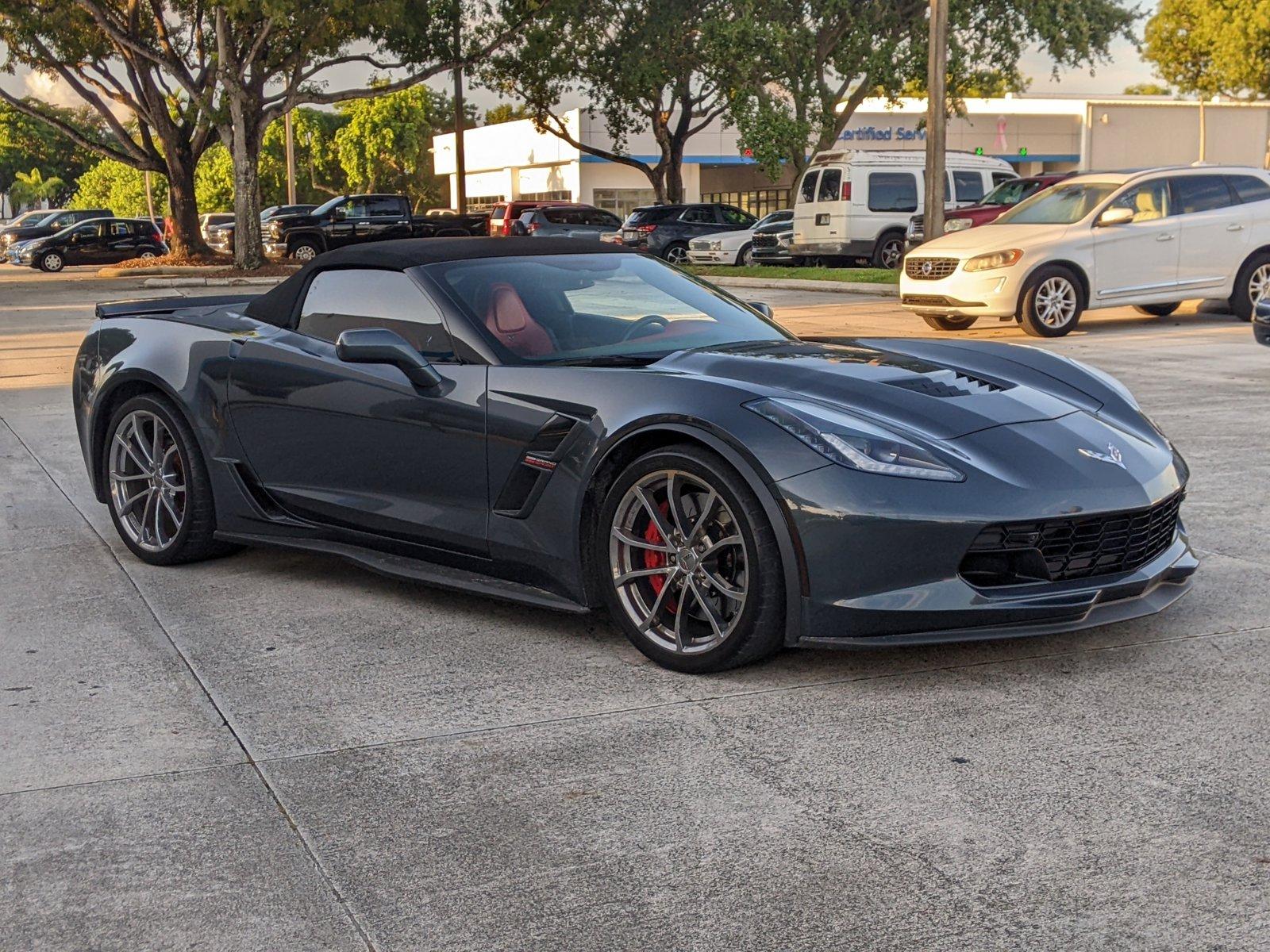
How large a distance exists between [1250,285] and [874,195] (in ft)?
44.3

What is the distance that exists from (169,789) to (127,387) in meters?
2.98

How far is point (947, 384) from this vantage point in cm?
478

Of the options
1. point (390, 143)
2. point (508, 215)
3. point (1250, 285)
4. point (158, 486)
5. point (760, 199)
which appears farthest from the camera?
point (390, 143)

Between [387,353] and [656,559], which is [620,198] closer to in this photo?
[387,353]

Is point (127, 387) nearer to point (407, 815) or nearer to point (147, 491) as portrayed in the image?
point (147, 491)

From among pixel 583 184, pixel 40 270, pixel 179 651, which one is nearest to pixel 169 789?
pixel 179 651

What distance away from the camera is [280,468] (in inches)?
220

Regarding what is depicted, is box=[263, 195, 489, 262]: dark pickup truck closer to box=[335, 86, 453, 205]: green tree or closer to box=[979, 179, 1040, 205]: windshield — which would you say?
box=[979, 179, 1040, 205]: windshield

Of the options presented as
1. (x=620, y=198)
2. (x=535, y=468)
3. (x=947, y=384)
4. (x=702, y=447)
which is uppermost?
(x=620, y=198)

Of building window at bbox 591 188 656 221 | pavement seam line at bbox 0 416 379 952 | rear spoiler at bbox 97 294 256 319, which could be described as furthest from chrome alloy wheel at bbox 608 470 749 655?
building window at bbox 591 188 656 221

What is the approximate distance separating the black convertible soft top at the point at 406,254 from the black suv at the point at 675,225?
28.7 m

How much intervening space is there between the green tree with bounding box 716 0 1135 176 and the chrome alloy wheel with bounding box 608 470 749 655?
33102mm

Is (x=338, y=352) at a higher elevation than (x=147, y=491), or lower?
higher

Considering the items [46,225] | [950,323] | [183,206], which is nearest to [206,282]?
[183,206]
